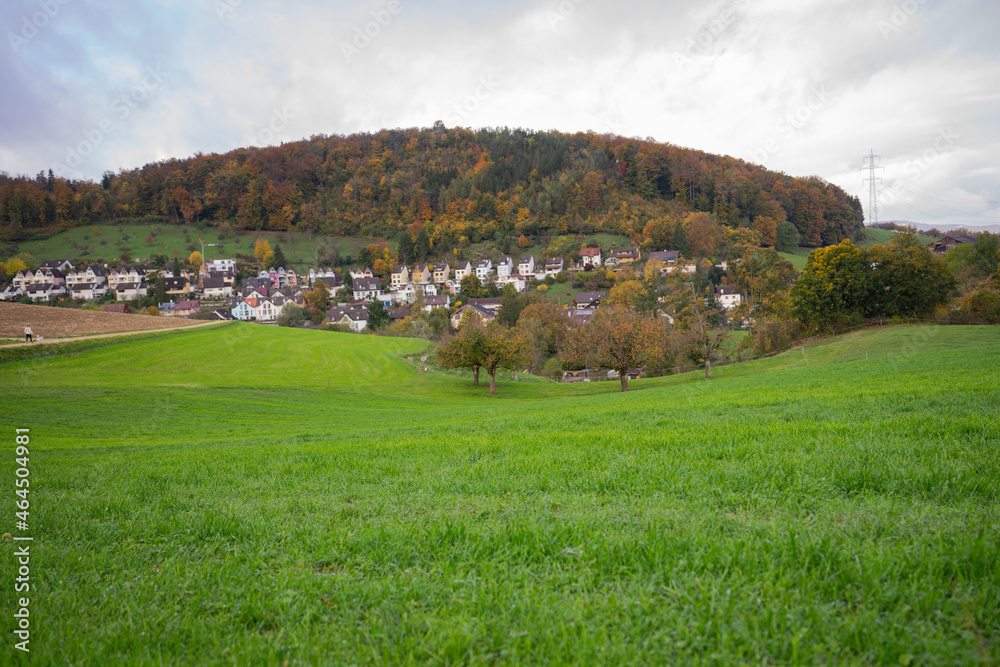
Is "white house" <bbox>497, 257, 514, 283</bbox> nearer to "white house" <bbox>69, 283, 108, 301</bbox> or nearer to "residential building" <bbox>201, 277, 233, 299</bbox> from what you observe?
"residential building" <bbox>201, 277, 233, 299</bbox>

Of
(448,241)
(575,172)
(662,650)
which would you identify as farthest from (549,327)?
(575,172)

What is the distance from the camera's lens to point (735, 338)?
73375 millimetres

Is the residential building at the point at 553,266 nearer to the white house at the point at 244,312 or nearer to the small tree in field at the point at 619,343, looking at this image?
the white house at the point at 244,312

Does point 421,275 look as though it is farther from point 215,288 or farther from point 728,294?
point 728,294

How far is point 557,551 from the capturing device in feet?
11.8

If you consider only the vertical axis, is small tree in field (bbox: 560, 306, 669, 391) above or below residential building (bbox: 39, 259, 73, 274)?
below

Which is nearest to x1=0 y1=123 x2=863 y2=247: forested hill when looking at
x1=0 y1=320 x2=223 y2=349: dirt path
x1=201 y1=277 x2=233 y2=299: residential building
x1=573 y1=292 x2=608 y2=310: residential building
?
x1=573 y1=292 x2=608 y2=310: residential building

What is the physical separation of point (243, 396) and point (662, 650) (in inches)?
1272

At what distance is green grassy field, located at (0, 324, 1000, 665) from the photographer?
8.45ft

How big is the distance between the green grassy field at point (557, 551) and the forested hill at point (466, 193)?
14279 cm

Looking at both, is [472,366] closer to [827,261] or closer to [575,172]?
[827,261]

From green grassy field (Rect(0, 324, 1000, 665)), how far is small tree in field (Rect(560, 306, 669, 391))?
29.9 metres

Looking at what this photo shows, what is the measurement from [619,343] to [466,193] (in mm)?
147338

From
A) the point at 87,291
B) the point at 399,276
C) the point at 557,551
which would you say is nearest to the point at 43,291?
the point at 87,291
